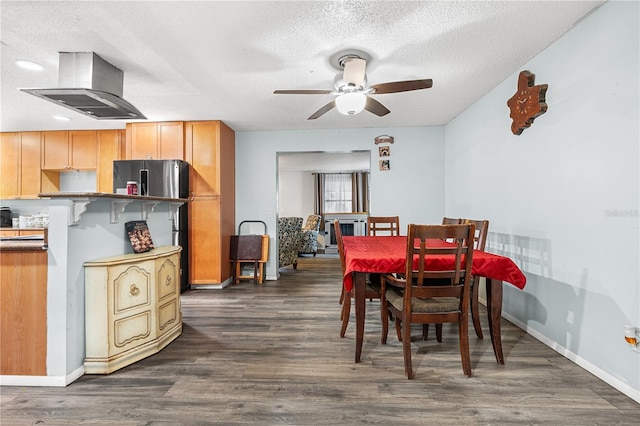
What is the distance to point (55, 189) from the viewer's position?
4.95m

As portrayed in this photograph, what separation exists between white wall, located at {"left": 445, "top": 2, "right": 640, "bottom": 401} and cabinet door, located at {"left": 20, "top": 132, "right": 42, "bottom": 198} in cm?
683

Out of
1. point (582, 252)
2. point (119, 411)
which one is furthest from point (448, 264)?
point (119, 411)

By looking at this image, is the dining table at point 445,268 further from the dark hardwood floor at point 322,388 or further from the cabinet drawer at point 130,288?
the cabinet drawer at point 130,288

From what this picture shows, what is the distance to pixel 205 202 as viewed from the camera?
418 centimetres

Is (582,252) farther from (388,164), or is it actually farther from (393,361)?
(388,164)

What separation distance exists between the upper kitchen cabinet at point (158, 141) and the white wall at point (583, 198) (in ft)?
13.7

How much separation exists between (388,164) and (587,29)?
282 centimetres

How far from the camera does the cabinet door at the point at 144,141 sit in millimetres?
4215

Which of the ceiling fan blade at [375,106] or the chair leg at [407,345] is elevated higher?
the ceiling fan blade at [375,106]

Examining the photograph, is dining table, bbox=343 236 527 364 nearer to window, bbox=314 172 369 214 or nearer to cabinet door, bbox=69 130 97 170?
cabinet door, bbox=69 130 97 170

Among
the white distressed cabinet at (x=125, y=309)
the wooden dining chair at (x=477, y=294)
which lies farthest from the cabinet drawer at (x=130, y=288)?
the wooden dining chair at (x=477, y=294)

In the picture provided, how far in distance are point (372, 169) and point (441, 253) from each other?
307 cm

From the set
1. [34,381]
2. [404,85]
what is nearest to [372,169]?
[404,85]

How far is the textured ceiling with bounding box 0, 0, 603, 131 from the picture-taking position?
6.18 feet
